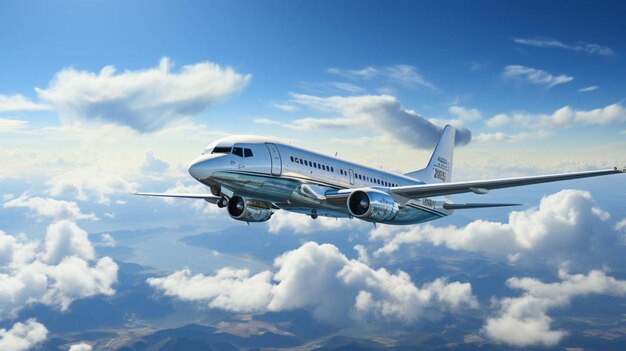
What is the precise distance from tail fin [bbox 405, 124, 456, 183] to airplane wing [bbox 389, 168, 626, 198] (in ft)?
69.5

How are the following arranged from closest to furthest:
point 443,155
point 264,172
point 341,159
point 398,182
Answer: point 264,172 < point 341,159 < point 398,182 < point 443,155

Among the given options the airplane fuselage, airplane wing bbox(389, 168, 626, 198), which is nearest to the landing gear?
the airplane fuselage

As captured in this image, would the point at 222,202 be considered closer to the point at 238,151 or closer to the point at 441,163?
the point at 238,151

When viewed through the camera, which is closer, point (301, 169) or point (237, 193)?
point (237, 193)

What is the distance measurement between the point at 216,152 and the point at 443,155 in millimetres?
40131

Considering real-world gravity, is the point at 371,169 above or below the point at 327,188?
above

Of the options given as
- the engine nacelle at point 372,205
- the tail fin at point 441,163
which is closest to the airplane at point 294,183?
the engine nacelle at point 372,205

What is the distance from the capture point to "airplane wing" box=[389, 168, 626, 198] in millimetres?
30052

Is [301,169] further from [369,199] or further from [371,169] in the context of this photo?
[371,169]

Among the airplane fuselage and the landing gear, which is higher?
the airplane fuselage

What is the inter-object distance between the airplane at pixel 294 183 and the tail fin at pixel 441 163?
17522 mm

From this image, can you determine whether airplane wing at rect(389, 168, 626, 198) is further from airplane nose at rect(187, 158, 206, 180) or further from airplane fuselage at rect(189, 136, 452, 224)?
airplane nose at rect(187, 158, 206, 180)

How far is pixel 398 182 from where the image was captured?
166 feet

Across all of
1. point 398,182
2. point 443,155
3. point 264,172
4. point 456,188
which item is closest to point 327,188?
point 264,172
